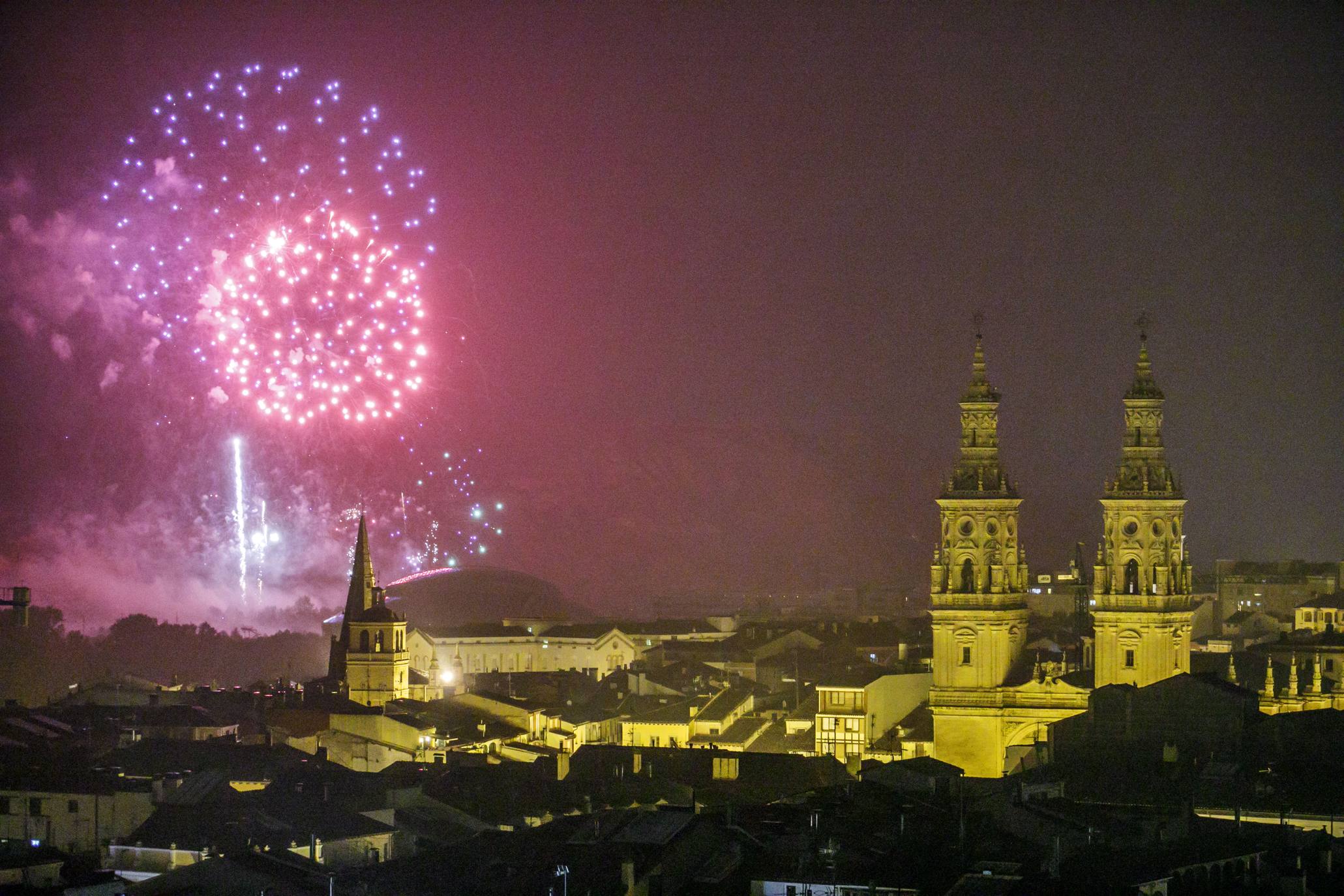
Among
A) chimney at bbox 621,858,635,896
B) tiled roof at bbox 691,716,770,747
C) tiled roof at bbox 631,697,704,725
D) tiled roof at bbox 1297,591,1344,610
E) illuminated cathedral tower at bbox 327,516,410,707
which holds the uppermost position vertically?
tiled roof at bbox 1297,591,1344,610

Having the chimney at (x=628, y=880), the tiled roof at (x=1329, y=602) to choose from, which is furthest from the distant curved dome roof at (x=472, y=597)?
the chimney at (x=628, y=880)

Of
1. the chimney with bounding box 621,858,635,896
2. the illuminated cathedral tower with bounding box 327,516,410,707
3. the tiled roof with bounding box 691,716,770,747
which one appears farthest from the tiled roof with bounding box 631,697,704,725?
the chimney with bounding box 621,858,635,896

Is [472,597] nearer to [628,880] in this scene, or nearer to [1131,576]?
[1131,576]

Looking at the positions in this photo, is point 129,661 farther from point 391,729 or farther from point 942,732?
point 942,732

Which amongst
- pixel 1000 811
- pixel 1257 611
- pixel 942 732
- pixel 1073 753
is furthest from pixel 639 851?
pixel 1257 611

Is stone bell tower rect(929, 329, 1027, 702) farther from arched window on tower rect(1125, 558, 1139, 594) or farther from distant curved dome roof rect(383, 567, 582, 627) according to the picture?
distant curved dome roof rect(383, 567, 582, 627)
